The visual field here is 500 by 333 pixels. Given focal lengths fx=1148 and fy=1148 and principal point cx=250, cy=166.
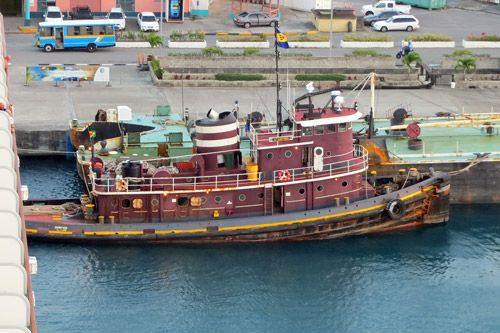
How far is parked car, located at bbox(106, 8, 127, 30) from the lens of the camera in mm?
72356

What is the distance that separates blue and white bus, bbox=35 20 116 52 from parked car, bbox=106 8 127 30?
4005mm

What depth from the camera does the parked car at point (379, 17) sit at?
7656 cm

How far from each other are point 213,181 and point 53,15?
1311 inches

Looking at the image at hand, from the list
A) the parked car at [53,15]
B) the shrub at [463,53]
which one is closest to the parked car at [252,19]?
the parked car at [53,15]

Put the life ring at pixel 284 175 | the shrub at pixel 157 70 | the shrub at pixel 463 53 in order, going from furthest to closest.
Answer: the shrub at pixel 463 53 < the shrub at pixel 157 70 < the life ring at pixel 284 175

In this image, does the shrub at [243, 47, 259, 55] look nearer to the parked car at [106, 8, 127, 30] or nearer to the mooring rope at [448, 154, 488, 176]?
the parked car at [106, 8, 127, 30]

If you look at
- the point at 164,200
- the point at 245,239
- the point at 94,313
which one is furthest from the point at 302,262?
the point at 94,313

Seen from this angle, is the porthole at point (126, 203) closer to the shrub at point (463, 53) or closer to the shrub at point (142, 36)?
the shrub at point (463, 53)

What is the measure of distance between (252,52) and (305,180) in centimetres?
2278

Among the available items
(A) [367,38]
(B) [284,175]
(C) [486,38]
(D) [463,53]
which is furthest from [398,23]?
(B) [284,175]

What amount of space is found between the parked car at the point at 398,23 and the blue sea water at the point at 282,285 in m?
32.5

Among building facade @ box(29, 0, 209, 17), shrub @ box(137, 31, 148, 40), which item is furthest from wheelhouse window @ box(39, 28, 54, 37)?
building facade @ box(29, 0, 209, 17)

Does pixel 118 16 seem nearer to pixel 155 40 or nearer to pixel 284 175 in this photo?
pixel 155 40

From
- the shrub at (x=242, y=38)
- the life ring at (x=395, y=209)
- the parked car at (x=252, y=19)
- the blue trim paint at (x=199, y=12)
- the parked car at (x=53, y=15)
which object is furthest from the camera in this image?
the blue trim paint at (x=199, y=12)
